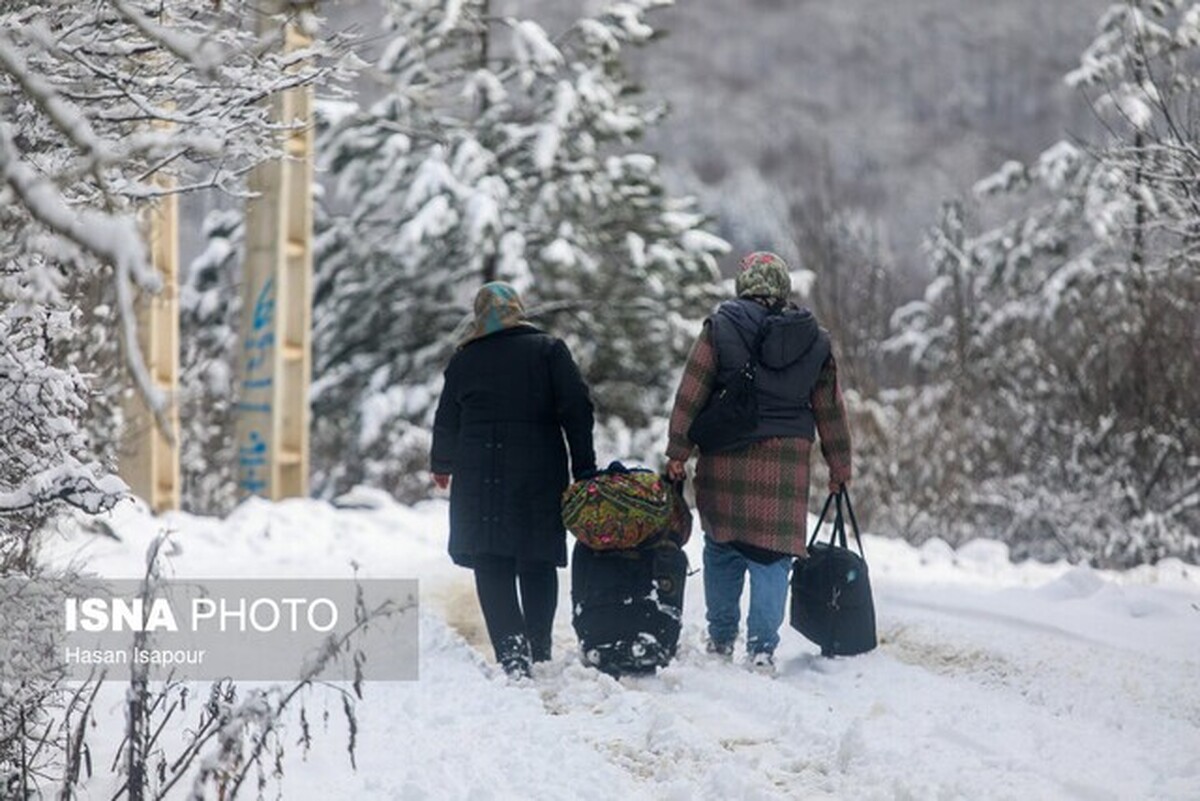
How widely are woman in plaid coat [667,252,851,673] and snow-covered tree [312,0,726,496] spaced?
12.6 m

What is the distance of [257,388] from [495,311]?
29.4 ft

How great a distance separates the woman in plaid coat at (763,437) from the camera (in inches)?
256

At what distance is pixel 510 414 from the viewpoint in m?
6.53

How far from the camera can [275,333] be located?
1491cm

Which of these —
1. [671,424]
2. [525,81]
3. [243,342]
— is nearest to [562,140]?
[525,81]

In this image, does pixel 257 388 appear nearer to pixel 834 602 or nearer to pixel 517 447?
pixel 517 447

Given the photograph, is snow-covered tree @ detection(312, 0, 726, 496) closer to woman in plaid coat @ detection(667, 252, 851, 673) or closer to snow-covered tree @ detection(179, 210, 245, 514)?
snow-covered tree @ detection(179, 210, 245, 514)

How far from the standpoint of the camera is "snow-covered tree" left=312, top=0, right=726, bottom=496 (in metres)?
19.7

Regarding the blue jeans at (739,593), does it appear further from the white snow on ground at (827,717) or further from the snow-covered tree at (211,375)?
the snow-covered tree at (211,375)

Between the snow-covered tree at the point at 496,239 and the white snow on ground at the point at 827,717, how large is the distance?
36.6 ft

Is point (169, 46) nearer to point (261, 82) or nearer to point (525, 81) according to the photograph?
point (261, 82)

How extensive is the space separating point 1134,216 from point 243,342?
886 centimetres

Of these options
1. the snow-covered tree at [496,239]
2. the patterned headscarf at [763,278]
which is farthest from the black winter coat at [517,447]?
the snow-covered tree at [496,239]

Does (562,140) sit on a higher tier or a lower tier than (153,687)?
higher
